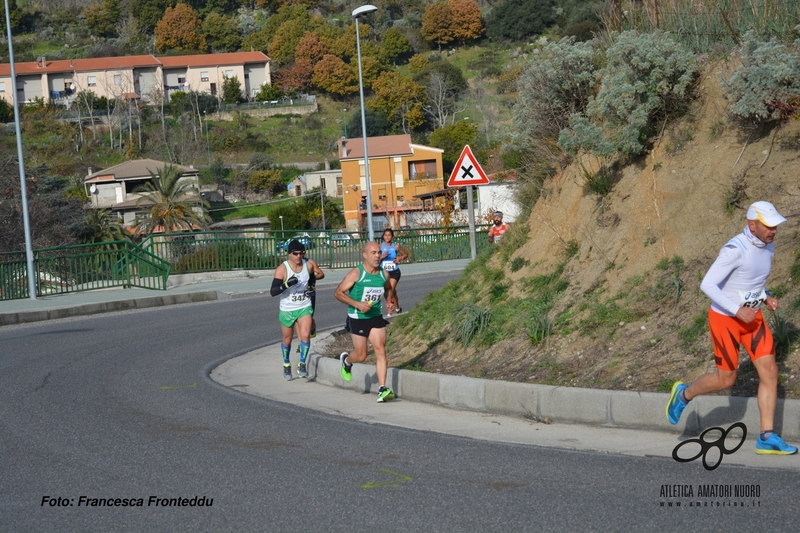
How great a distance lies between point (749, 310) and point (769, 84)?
4326mm

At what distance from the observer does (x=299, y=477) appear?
22.4ft

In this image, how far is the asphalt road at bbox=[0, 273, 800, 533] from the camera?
18.7 feet

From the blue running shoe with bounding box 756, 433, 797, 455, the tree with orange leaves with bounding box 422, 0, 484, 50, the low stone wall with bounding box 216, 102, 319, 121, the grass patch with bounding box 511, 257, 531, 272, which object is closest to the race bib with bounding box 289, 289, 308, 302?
the grass patch with bounding box 511, 257, 531, 272

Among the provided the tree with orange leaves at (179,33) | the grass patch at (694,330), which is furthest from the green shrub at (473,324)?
the tree with orange leaves at (179,33)

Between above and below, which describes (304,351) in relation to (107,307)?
above

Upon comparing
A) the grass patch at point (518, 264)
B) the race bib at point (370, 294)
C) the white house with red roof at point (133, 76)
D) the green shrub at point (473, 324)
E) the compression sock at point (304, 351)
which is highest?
the white house with red roof at point (133, 76)

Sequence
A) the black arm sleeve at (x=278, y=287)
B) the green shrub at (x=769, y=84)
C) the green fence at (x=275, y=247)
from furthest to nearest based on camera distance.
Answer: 1. the green fence at (x=275, y=247)
2. the black arm sleeve at (x=278, y=287)
3. the green shrub at (x=769, y=84)

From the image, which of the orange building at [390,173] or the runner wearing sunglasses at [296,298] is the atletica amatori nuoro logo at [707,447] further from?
the orange building at [390,173]

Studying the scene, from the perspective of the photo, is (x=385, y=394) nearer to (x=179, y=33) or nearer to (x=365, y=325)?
(x=365, y=325)

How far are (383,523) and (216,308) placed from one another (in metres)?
16.8

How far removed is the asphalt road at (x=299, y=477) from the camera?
18.7 ft

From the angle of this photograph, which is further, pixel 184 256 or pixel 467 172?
pixel 184 256

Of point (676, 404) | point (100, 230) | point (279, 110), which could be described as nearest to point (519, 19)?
point (279, 110)

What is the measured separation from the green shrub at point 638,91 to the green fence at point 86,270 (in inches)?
676
